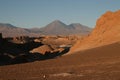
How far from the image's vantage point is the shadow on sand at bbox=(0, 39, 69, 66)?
4796 cm

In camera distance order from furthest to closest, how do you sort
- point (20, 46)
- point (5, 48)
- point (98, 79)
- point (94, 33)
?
1. point (20, 46)
2. point (5, 48)
3. point (94, 33)
4. point (98, 79)

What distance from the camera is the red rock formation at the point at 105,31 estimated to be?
50.7m

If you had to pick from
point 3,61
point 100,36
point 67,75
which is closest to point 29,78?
point 67,75

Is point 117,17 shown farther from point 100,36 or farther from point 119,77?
point 119,77

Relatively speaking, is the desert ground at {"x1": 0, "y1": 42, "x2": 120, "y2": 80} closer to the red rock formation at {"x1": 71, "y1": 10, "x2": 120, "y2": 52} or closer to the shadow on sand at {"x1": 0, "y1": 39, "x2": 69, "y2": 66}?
the red rock formation at {"x1": 71, "y1": 10, "x2": 120, "y2": 52}

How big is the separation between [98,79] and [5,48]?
52102 millimetres

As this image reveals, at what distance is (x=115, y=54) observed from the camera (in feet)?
105

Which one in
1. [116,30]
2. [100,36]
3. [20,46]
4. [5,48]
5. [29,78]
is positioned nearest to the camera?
[29,78]

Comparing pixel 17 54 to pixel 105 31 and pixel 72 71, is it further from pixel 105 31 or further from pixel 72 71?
pixel 72 71

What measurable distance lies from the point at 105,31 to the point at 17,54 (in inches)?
807

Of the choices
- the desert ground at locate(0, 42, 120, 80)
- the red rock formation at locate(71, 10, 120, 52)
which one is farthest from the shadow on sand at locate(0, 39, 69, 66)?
the desert ground at locate(0, 42, 120, 80)

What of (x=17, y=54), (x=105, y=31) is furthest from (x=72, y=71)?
(x=17, y=54)

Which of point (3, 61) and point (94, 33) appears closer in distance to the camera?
point (3, 61)

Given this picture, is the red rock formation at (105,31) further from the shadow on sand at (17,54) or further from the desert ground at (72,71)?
the desert ground at (72,71)
